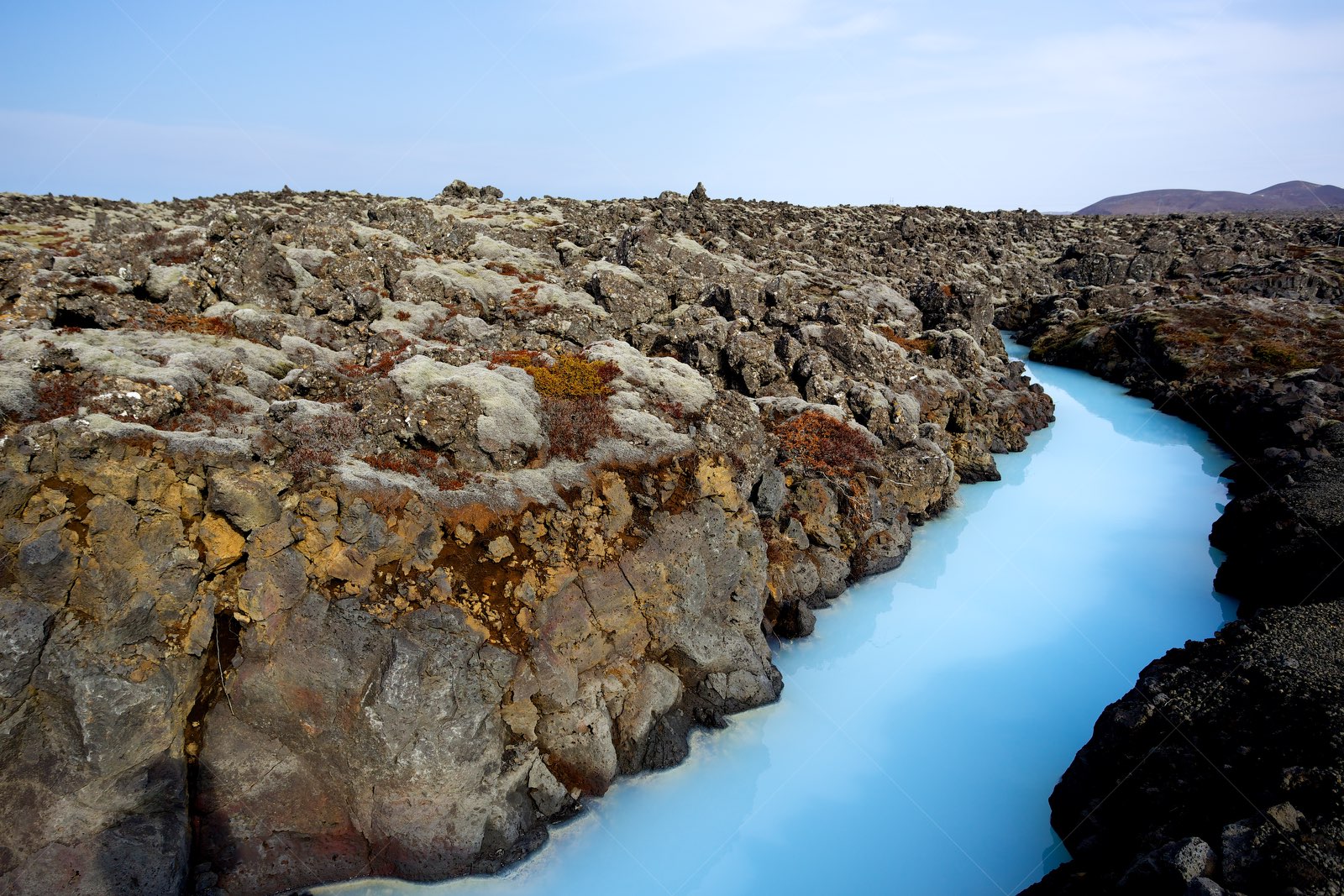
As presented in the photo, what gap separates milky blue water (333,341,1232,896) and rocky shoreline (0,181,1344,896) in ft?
3.17

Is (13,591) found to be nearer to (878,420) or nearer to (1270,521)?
(878,420)

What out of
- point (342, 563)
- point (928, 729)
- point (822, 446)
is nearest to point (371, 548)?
point (342, 563)

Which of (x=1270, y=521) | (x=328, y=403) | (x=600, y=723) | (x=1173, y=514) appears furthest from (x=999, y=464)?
(x=328, y=403)

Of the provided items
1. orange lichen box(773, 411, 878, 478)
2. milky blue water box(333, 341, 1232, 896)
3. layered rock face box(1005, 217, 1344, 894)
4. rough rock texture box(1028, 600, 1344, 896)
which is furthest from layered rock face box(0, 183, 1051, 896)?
layered rock face box(1005, 217, 1344, 894)

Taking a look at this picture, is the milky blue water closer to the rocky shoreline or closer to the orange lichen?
the rocky shoreline

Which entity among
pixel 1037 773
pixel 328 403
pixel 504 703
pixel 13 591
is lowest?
pixel 1037 773

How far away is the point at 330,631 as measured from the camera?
15.5 m

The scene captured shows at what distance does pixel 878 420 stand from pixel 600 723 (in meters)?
22.2

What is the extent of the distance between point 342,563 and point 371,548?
2.27 feet

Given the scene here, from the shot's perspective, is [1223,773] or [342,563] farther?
[342,563]

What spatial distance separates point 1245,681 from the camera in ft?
53.6

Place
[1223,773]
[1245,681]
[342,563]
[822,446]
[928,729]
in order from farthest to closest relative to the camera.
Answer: [822,446], [928,729], [1245,681], [342,563], [1223,773]

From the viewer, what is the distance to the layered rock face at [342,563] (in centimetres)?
1377

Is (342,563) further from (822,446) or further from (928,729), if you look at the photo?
(822,446)
